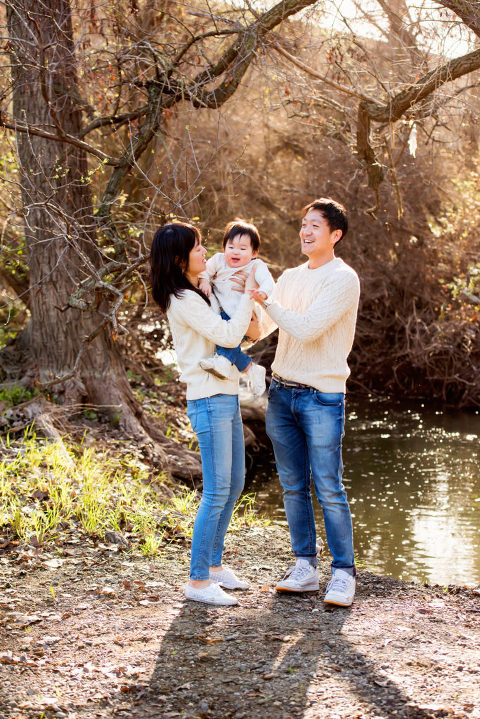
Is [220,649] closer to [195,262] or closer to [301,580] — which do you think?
[301,580]

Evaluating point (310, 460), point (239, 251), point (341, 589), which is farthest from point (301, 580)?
point (239, 251)

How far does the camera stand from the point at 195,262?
3.88 meters

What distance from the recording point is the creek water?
6.08 metres

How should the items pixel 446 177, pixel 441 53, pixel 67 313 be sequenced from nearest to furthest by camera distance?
pixel 441 53 < pixel 67 313 < pixel 446 177

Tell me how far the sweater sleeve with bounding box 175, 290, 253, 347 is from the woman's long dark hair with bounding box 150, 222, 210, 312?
0.25ft

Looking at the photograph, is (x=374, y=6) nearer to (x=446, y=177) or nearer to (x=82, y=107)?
(x=82, y=107)

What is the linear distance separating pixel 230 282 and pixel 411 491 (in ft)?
15.6

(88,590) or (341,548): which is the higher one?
(341,548)

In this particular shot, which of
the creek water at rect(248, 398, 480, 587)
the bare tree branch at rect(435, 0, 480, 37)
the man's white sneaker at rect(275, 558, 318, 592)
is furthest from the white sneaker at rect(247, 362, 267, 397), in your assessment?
the bare tree branch at rect(435, 0, 480, 37)

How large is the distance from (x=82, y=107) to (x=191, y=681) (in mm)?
5723

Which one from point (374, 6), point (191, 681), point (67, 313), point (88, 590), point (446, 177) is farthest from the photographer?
point (446, 177)

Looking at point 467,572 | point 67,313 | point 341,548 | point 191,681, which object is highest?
point 67,313

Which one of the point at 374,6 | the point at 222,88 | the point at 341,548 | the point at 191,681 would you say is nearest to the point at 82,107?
the point at 222,88

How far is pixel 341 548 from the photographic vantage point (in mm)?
4121
